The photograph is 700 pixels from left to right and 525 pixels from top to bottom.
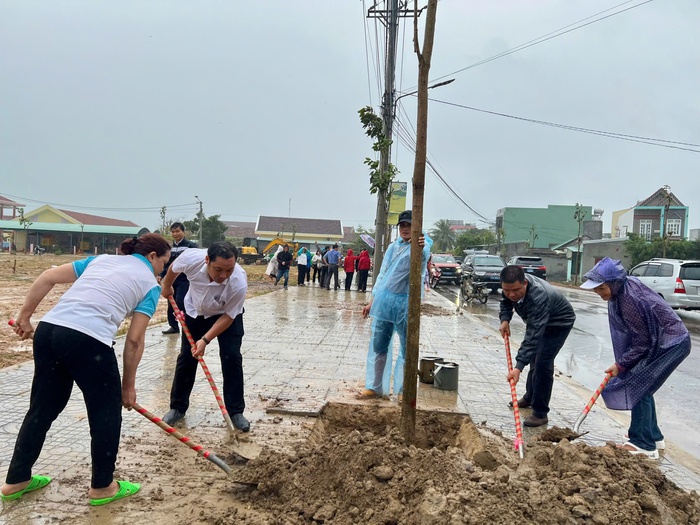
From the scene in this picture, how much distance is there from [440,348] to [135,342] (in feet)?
19.5

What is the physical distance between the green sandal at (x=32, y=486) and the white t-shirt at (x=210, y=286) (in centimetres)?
153

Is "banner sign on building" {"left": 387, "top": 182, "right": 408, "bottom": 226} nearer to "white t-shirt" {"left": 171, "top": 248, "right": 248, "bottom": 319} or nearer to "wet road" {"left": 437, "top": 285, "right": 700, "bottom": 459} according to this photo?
"wet road" {"left": 437, "top": 285, "right": 700, "bottom": 459}

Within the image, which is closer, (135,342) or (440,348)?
(135,342)

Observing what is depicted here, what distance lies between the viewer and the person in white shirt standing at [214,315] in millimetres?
3744

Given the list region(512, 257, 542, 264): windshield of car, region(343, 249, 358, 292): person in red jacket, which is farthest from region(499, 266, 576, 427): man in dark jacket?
region(512, 257, 542, 264): windshield of car

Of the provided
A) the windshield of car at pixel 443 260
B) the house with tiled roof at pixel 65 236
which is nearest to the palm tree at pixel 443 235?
the house with tiled roof at pixel 65 236

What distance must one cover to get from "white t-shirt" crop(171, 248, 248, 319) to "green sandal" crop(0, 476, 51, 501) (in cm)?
153

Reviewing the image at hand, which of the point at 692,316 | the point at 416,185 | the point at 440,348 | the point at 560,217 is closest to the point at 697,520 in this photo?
the point at 416,185

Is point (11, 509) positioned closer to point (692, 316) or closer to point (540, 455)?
point (540, 455)

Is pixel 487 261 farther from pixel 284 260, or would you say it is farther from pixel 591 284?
pixel 591 284

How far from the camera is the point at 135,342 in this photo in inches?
109

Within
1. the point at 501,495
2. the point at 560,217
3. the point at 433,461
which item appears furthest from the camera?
the point at 560,217

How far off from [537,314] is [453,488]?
2.27m

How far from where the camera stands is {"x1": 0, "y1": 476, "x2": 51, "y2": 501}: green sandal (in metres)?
2.71
